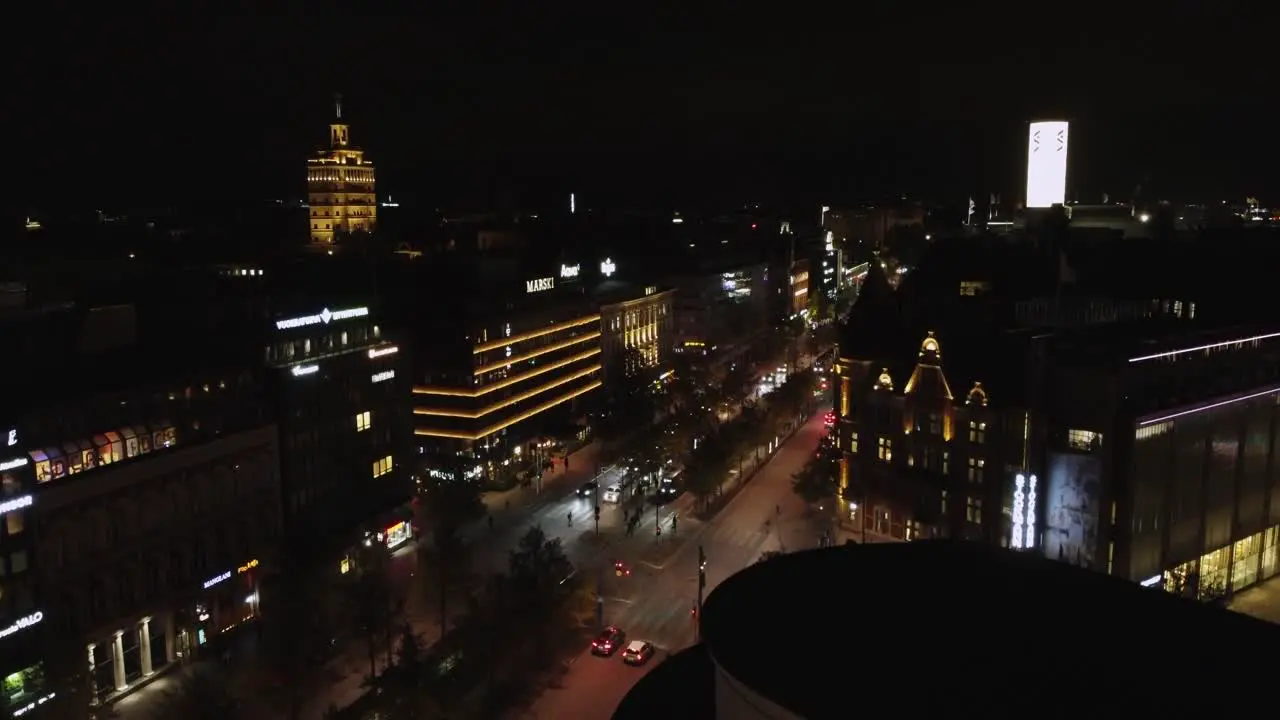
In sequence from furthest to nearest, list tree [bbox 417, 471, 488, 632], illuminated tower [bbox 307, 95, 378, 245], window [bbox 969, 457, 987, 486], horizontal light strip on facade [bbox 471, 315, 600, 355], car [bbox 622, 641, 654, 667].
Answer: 1. illuminated tower [bbox 307, 95, 378, 245]
2. horizontal light strip on facade [bbox 471, 315, 600, 355]
3. window [bbox 969, 457, 987, 486]
4. tree [bbox 417, 471, 488, 632]
5. car [bbox 622, 641, 654, 667]

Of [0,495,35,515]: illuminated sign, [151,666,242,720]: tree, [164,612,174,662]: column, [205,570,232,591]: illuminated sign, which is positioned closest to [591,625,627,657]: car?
[151,666,242,720]: tree

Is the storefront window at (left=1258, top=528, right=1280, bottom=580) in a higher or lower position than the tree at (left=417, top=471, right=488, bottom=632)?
lower

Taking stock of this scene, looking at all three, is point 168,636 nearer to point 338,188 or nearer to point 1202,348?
point 1202,348

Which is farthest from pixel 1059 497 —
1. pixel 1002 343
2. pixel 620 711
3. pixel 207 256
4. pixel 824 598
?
pixel 207 256

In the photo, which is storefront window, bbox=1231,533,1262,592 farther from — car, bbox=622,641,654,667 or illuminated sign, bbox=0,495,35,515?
illuminated sign, bbox=0,495,35,515

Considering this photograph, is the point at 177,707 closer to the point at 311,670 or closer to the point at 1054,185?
the point at 311,670

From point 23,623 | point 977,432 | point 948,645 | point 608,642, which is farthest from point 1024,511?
point 23,623
